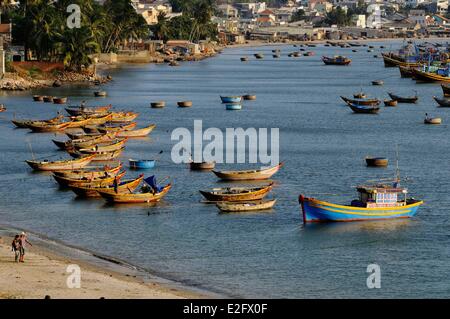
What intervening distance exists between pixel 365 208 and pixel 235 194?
811 centimetres

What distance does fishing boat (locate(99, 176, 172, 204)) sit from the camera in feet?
204

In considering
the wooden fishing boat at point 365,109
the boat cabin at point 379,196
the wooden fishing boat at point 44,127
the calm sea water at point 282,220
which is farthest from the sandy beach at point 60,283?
the wooden fishing boat at point 365,109

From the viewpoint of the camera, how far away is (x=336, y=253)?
5119 centimetres

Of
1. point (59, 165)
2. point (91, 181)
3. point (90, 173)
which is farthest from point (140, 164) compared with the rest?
point (91, 181)

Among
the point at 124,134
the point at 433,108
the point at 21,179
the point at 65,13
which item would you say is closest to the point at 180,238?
the point at 21,179

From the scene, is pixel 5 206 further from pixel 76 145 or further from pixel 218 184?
pixel 76 145

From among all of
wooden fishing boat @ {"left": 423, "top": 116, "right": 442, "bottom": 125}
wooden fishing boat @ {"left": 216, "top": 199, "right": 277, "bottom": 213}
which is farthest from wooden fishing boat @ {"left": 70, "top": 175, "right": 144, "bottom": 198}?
wooden fishing boat @ {"left": 423, "top": 116, "right": 442, "bottom": 125}

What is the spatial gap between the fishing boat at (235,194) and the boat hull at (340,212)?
538cm

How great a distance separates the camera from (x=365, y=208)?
57.3 metres

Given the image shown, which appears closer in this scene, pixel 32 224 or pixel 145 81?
pixel 32 224

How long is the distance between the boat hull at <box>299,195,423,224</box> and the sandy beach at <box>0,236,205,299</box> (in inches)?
554

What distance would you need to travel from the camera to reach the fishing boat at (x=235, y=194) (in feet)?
202

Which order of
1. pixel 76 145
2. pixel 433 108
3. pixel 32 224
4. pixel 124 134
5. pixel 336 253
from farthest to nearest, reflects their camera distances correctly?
pixel 433 108
pixel 124 134
pixel 76 145
pixel 32 224
pixel 336 253

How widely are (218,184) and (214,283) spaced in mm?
23328
